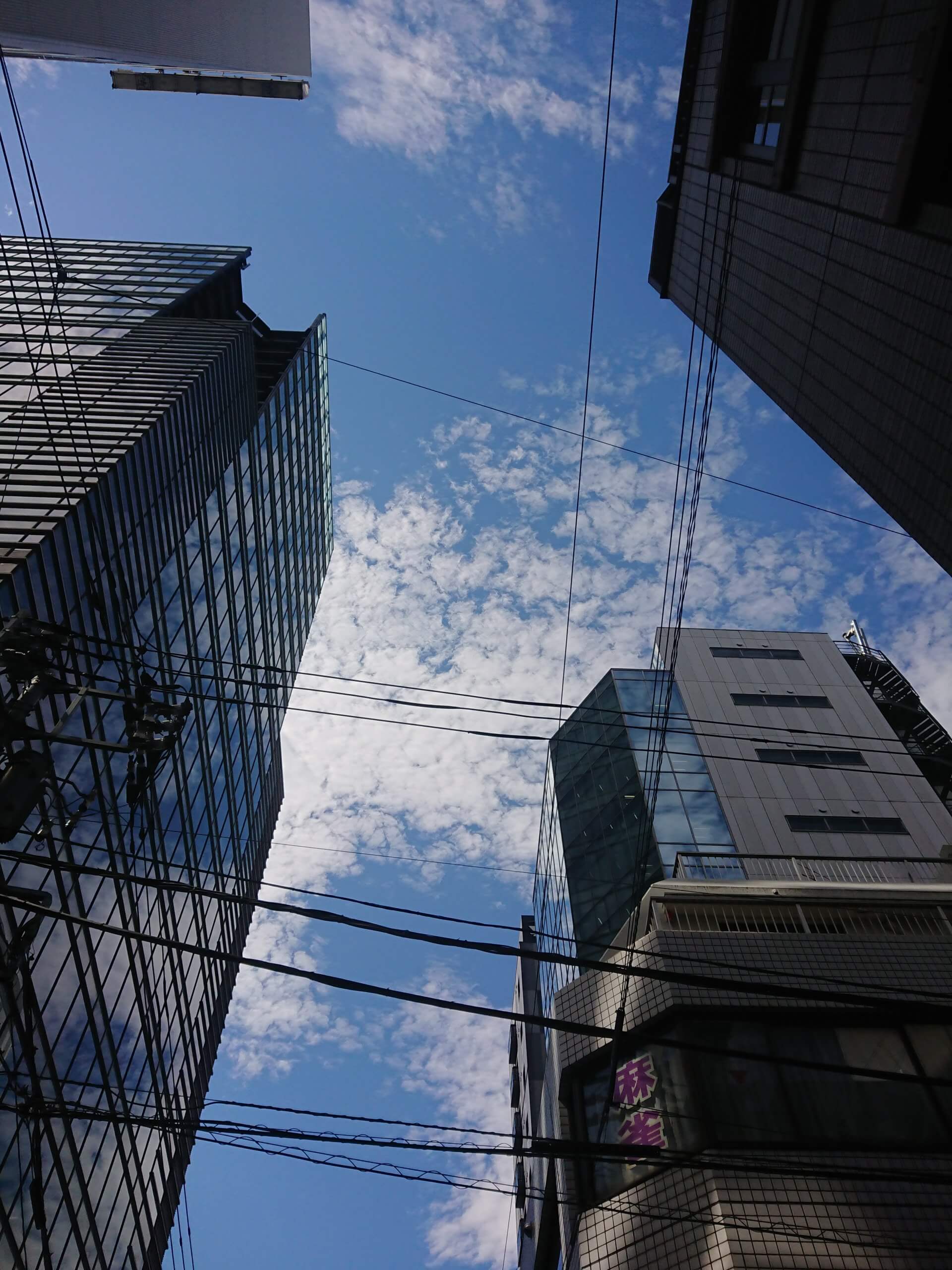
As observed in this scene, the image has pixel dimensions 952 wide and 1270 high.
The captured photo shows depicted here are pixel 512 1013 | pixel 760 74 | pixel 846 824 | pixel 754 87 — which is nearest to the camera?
pixel 512 1013

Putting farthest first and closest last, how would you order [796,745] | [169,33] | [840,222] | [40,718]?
[796,745]
[169,33]
[840,222]
[40,718]

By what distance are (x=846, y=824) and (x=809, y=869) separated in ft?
17.5

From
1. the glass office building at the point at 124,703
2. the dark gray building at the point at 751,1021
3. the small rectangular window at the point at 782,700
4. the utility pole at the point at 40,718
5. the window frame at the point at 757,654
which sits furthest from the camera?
the window frame at the point at 757,654

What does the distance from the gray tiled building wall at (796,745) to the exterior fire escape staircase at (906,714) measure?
70.2 inches

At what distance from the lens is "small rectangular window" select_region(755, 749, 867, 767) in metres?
30.5

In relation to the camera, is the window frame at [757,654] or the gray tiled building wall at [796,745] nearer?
the gray tiled building wall at [796,745]

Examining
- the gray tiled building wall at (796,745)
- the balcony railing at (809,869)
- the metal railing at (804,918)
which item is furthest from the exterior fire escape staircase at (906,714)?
the metal railing at (804,918)

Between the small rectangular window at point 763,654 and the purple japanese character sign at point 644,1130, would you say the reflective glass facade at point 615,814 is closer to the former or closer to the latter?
the small rectangular window at point 763,654

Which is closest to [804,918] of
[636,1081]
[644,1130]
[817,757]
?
[636,1081]

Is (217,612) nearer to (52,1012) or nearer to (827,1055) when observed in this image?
(52,1012)

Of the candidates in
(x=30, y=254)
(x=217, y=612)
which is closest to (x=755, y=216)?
(x=217, y=612)

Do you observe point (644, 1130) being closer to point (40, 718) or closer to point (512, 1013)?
point (512, 1013)

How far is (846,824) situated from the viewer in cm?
2772

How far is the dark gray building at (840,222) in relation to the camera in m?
11.6
